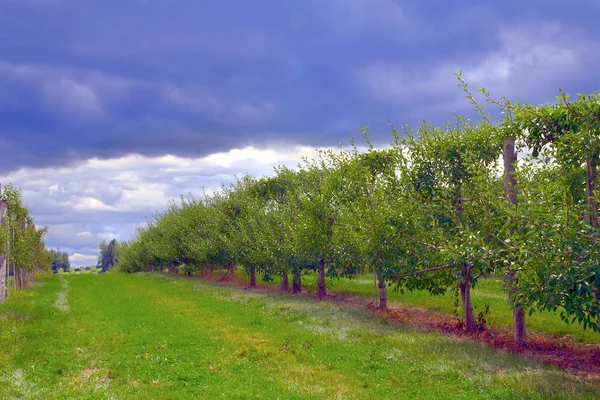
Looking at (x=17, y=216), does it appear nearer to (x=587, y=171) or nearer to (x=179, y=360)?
(x=179, y=360)

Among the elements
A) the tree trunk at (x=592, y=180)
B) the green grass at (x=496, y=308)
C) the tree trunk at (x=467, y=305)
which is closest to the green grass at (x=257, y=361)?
the tree trunk at (x=467, y=305)

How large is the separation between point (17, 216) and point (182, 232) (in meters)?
28.0

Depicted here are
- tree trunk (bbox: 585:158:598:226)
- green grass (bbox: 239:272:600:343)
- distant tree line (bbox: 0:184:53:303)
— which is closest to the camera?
tree trunk (bbox: 585:158:598:226)

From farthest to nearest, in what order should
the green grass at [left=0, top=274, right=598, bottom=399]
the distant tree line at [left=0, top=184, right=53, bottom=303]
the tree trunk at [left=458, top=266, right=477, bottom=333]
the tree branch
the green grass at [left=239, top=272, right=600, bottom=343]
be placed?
the distant tree line at [left=0, top=184, right=53, bottom=303]
the green grass at [left=239, top=272, right=600, bottom=343]
the tree trunk at [left=458, top=266, right=477, bottom=333]
the tree branch
the green grass at [left=0, top=274, right=598, bottom=399]

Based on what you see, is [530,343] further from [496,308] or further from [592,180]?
[496,308]

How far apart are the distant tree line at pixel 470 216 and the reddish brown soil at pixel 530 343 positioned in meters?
0.89

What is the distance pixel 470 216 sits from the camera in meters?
21.4

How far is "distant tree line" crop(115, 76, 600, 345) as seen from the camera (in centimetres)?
1388

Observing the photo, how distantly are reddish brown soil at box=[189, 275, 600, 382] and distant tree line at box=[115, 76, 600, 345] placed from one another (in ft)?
2.93

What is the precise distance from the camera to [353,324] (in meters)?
24.0

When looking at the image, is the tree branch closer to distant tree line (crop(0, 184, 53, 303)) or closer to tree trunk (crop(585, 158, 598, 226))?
tree trunk (crop(585, 158, 598, 226))

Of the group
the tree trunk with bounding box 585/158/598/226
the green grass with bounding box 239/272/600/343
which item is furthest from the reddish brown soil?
the tree trunk with bounding box 585/158/598/226

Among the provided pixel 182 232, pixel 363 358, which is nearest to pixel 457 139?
pixel 363 358

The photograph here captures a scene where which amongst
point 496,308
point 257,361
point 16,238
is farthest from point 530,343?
point 16,238
